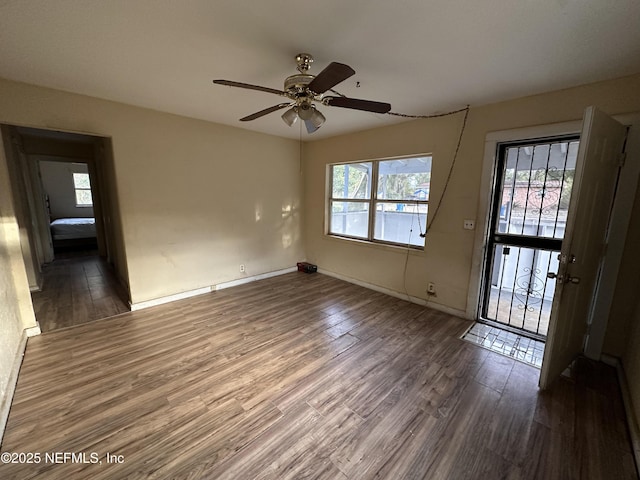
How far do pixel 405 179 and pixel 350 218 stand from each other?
1190mm

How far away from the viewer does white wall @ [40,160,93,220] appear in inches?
282

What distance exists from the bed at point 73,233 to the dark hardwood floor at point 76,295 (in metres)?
1.20

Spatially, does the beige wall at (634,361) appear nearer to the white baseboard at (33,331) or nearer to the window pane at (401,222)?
the window pane at (401,222)

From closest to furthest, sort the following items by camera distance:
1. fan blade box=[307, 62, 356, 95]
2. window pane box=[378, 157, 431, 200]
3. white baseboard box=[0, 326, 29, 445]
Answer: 1. fan blade box=[307, 62, 356, 95]
2. white baseboard box=[0, 326, 29, 445]
3. window pane box=[378, 157, 431, 200]

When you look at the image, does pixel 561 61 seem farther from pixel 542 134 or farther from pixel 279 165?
pixel 279 165

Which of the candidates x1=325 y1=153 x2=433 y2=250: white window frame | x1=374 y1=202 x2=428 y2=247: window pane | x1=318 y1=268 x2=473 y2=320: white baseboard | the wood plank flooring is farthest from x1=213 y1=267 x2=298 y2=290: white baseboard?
x1=374 y1=202 x2=428 y2=247: window pane

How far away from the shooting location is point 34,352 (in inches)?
94.6

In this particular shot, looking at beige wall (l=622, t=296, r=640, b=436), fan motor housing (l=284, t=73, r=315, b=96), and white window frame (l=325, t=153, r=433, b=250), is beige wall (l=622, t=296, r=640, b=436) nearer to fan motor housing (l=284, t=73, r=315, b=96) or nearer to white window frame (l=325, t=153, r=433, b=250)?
white window frame (l=325, t=153, r=433, b=250)

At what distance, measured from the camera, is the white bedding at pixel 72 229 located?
6094 millimetres

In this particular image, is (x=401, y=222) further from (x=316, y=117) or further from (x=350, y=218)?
(x=316, y=117)

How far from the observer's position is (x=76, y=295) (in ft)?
12.0

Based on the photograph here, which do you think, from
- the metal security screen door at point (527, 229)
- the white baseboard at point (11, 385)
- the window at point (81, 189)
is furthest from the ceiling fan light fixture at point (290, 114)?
the window at point (81, 189)

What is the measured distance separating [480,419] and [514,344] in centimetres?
127

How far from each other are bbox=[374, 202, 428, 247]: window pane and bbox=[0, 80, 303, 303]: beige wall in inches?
70.5
